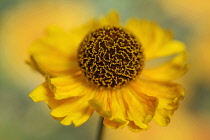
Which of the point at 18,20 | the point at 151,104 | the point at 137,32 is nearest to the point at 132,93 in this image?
the point at 151,104

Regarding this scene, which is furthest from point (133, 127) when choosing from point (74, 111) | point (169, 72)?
point (169, 72)

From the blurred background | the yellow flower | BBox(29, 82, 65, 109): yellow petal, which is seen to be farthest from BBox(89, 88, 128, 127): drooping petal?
the blurred background

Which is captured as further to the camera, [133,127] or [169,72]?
[169,72]

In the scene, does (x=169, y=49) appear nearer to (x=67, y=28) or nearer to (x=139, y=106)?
(x=139, y=106)

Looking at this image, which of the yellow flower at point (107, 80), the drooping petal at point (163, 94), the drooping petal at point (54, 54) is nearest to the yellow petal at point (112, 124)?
the yellow flower at point (107, 80)

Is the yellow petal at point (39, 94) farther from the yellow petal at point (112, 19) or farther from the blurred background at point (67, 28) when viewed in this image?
the blurred background at point (67, 28)
